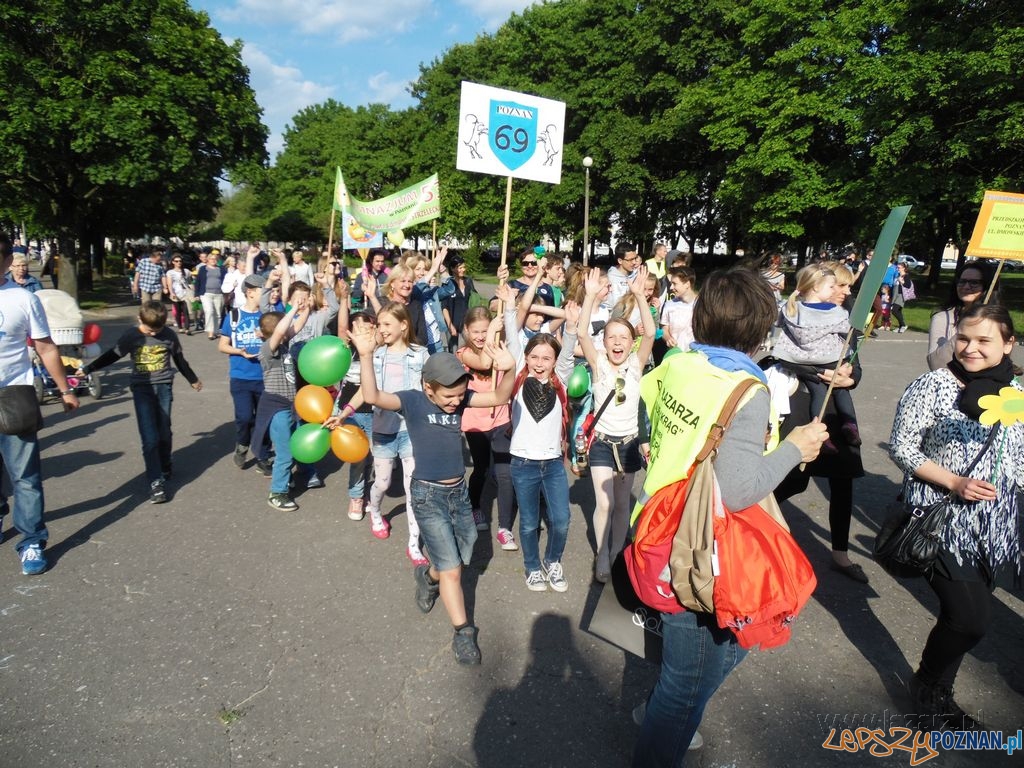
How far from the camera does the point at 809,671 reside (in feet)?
10.8

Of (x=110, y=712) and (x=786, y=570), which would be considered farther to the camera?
(x=110, y=712)

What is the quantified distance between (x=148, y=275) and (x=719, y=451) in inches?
645

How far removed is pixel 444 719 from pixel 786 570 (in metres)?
1.79

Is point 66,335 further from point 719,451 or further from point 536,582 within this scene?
point 719,451

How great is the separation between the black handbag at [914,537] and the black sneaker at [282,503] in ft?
13.8

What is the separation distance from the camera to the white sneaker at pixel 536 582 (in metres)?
4.02

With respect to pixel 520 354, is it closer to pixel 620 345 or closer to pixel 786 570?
pixel 620 345

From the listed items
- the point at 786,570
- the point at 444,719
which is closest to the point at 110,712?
the point at 444,719

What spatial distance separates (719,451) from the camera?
1934 mm

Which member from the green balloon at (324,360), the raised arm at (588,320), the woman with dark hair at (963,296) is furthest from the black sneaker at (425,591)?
the woman with dark hair at (963,296)

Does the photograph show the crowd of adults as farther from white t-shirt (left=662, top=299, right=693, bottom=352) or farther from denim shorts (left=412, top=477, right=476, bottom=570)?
denim shorts (left=412, top=477, right=476, bottom=570)

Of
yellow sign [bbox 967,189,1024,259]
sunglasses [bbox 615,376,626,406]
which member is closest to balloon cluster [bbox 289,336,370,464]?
sunglasses [bbox 615,376,626,406]

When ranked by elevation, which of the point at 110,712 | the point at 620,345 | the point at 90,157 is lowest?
the point at 110,712

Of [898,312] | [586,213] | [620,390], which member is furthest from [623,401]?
[898,312]
